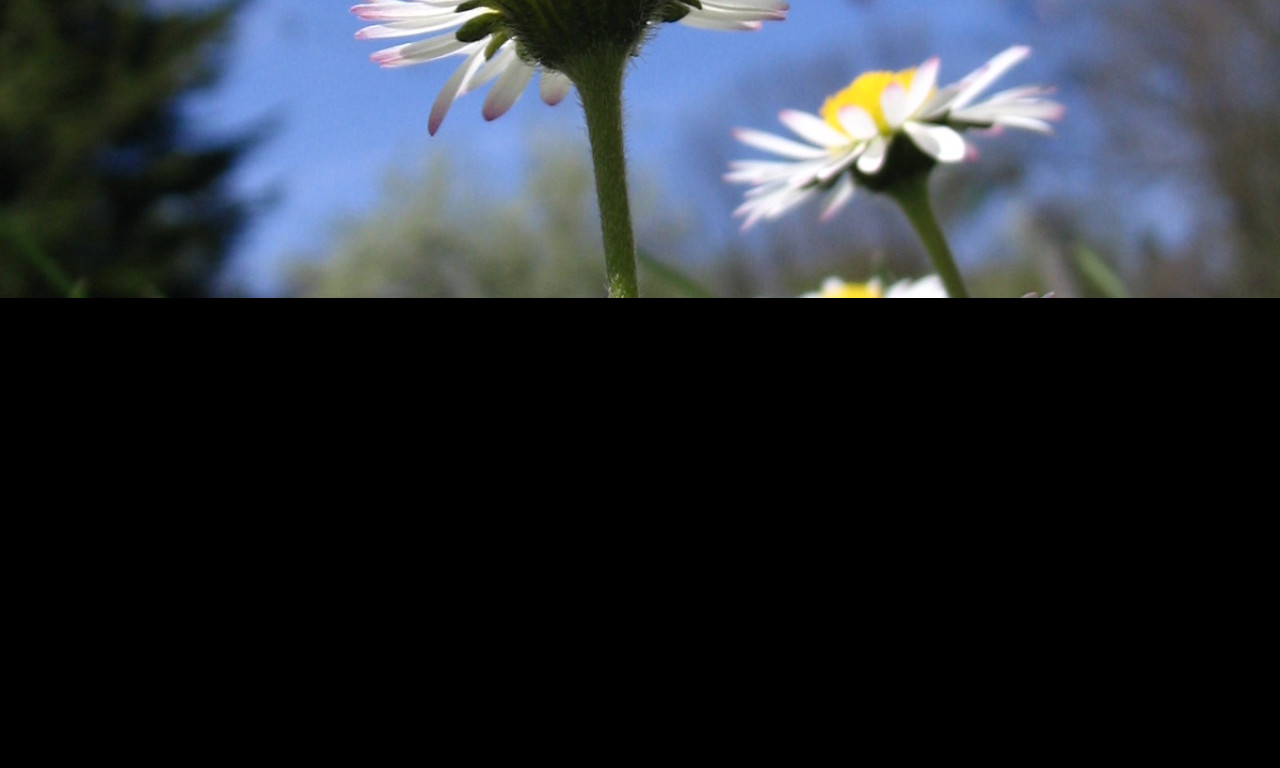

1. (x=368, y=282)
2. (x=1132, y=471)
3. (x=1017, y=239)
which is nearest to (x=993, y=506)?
(x=1132, y=471)

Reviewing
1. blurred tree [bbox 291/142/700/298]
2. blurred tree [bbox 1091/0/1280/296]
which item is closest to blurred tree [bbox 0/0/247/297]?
blurred tree [bbox 291/142/700/298]

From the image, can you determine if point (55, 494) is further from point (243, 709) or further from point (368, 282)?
point (368, 282)

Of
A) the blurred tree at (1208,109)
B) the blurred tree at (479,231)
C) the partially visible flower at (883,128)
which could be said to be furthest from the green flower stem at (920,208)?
the blurred tree at (479,231)

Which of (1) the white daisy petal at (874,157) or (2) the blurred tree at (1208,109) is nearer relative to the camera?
(1) the white daisy petal at (874,157)

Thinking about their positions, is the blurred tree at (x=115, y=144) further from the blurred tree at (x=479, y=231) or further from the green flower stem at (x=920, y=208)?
the green flower stem at (x=920, y=208)

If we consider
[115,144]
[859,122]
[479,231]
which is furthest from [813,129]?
[479,231]

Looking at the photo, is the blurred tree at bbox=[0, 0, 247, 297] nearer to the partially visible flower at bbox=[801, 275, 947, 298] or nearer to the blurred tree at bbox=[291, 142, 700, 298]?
the blurred tree at bbox=[291, 142, 700, 298]
